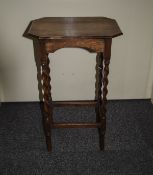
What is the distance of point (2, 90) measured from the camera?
2.05 metres

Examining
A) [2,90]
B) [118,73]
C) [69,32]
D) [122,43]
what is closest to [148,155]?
[118,73]

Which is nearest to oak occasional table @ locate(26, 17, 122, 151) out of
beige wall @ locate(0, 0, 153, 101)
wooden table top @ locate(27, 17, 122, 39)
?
wooden table top @ locate(27, 17, 122, 39)

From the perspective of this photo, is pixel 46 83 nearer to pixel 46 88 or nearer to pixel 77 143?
pixel 46 88

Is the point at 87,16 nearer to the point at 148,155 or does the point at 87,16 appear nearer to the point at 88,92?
the point at 88,92

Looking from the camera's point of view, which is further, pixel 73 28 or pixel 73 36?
pixel 73 28

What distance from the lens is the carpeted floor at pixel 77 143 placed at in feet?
4.96

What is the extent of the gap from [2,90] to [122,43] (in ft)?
3.41

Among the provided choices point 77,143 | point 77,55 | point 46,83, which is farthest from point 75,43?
point 77,143

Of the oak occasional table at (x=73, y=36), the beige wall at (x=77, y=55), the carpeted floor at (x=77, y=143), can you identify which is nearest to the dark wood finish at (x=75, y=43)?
the oak occasional table at (x=73, y=36)

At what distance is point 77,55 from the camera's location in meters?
1.89

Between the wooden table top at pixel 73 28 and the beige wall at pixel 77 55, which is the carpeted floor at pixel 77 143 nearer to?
the beige wall at pixel 77 55

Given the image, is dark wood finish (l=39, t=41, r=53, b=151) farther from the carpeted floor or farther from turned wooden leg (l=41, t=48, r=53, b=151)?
the carpeted floor

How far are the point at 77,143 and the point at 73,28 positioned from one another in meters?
0.78

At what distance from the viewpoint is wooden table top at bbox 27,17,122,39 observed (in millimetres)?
1262
